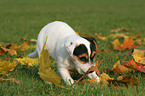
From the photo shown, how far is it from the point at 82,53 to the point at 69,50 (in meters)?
0.13

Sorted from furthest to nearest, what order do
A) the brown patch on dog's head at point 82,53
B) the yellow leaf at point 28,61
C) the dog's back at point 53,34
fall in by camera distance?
1. the yellow leaf at point 28,61
2. the dog's back at point 53,34
3. the brown patch on dog's head at point 82,53

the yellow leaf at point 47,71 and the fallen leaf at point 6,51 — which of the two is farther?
the fallen leaf at point 6,51

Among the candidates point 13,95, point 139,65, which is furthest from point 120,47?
point 13,95

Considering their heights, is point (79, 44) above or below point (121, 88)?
above

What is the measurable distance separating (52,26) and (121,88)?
1158mm

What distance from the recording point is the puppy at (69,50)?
1754mm

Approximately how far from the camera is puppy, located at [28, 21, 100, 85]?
175 cm

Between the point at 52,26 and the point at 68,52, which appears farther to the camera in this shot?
the point at 52,26

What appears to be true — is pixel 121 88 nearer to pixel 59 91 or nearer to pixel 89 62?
pixel 89 62

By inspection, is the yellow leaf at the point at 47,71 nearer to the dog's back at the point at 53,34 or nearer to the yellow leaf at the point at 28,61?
the dog's back at the point at 53,34

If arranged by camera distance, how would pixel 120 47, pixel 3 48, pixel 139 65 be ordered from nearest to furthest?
pixel 139 65, pixel 3 48, pixel 120 47

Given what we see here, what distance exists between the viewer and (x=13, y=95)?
65.4 inches

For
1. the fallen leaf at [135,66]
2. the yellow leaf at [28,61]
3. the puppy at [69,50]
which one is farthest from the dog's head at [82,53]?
the yellow leaf at [28,61]

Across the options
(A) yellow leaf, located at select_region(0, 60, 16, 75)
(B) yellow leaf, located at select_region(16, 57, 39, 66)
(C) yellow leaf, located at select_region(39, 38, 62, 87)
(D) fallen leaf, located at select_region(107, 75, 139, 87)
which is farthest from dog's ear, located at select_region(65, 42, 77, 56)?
(B) yellow leaf, located at select_region(16, 57, 39, 66)
